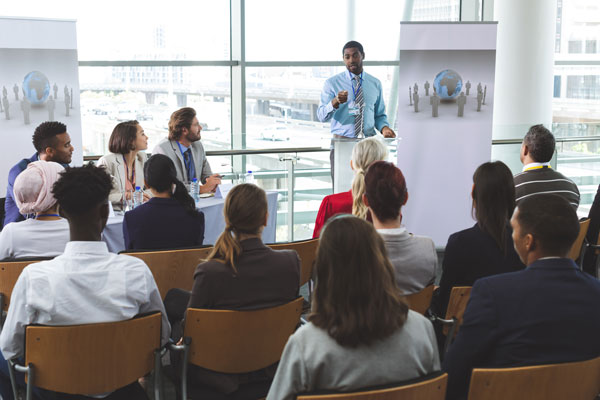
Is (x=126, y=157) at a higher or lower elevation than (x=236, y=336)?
higher

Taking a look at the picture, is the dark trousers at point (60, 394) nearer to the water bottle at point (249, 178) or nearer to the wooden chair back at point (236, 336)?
the wooden chair back at point (236, 336)

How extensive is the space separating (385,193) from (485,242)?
511 mm

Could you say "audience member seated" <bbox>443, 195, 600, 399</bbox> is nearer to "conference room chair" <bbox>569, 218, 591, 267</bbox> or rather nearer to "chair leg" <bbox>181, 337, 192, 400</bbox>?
"chair leg" <bbox>181, 337, 192, 400</bbox>

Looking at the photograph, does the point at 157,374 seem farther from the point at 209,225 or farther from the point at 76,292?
the point at 209,225

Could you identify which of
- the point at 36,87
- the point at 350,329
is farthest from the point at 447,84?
the point at 350,329

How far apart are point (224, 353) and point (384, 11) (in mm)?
7093

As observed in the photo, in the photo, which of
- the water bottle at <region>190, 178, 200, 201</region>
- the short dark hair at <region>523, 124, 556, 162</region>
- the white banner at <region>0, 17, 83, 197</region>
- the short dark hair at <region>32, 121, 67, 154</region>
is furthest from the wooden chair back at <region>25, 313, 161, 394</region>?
the white banner at <region>0, 17, 83, 197</region>

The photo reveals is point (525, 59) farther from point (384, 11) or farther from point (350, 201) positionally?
point (350, 201)

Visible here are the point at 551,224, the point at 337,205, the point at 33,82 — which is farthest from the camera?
the point at 33,82

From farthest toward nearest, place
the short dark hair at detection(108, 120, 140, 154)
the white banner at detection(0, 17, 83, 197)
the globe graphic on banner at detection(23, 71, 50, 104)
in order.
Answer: the globe graphic on banner at detection(23, 71, 50, 104), the white banner at detection(0, 17, 83, 197), the short dark hair at detection(108, 120, 140, 154)

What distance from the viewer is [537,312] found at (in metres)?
1.90

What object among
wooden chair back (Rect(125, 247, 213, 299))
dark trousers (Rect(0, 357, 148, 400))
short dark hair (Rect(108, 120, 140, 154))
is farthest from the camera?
short dark hair (Rect(108, 120, 140, 154))

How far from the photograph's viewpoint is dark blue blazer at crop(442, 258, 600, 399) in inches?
74.9

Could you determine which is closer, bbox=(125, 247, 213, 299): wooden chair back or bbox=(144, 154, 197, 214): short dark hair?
bbox=(125, 247, 213, 299): wooden chair back
